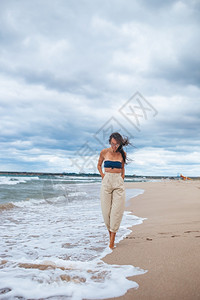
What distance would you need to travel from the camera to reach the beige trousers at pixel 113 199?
4.23 meters

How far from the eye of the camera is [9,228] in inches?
237

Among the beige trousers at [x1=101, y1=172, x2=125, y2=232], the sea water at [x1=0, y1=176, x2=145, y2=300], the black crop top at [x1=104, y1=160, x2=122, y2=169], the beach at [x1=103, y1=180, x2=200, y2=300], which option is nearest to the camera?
the beach at [x1=103, y1=180, x2=200, y2=300]

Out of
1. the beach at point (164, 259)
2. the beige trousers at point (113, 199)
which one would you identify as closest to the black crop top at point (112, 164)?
the beige trousers at point (113, 199)

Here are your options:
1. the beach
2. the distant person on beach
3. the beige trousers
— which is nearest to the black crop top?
the distant person on beach

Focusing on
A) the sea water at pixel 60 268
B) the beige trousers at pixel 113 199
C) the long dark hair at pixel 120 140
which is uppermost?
the long dark hair at pixel 120 140

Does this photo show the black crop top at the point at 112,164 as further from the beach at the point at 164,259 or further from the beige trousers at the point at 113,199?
the beach at the point at 164,259

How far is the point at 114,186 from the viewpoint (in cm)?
430

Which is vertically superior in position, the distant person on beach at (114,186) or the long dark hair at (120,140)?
the long dark hair at (120,140)

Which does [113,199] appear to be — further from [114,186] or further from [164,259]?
[164,259]

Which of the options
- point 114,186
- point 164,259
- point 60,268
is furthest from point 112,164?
point 60,268

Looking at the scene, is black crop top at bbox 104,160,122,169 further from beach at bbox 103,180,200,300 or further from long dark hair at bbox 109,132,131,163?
beach at bbox 103,180,200,300

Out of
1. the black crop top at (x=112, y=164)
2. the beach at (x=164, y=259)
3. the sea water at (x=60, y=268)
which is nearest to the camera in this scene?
the beach at (x=164, y=259)

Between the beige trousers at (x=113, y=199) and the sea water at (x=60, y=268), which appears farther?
the beige trousers at (x=113, y=199)

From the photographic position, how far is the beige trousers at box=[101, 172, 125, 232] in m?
4.23
